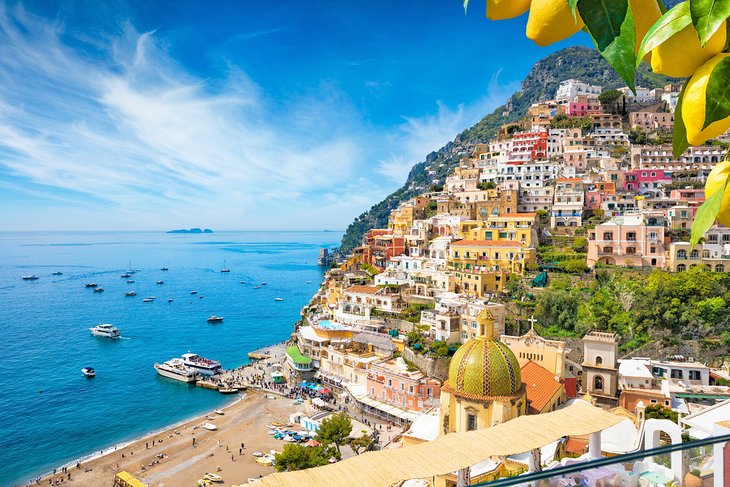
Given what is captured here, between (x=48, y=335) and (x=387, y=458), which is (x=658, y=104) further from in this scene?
(x=48, y=335)

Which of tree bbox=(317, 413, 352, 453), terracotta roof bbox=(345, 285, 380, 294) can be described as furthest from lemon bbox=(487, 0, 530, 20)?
terracotta roof bbox=(345, 285, 380, 294)

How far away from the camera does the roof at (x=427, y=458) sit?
4.28 meters

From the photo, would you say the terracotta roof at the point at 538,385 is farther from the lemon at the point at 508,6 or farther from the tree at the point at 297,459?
the lemon at the point at 508,6

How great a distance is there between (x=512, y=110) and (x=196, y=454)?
99.5m

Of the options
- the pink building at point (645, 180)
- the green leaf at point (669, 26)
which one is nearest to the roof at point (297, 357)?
the pink building at point (645, 180)

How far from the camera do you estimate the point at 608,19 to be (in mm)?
711

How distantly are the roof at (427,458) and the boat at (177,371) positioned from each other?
33.7 meters

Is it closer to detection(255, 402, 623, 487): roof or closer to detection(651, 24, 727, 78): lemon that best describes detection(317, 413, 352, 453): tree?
detection(255, 402, 623, 487): roof

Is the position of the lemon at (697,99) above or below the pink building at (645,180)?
below

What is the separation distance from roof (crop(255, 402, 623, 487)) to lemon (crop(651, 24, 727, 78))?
4053 mm

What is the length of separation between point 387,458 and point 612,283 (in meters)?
27.5

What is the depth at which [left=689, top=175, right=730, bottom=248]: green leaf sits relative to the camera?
778mm

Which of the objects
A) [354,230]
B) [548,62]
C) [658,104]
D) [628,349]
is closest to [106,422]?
[628,349]

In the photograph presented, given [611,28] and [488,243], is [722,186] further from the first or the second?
[488,243]
